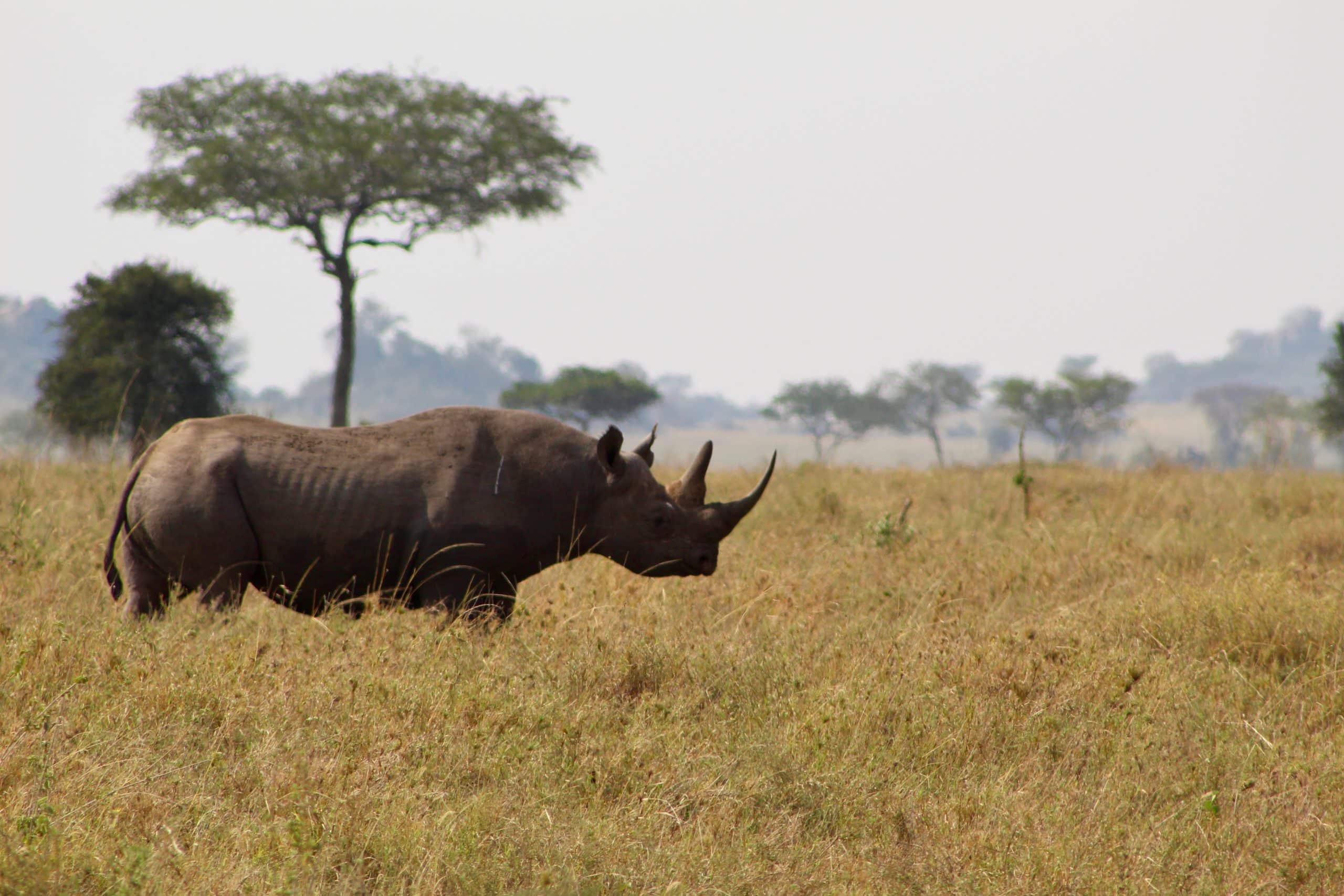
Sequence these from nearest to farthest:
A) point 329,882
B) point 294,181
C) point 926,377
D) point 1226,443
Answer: point 329,882
point 294,181
point 926,377
point 1226,443

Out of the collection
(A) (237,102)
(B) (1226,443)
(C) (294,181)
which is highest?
(A) (237,102)

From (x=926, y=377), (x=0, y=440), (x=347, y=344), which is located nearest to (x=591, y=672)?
(x=0, y=440)

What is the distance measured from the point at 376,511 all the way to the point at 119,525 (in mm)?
1238

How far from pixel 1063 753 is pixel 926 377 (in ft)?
272

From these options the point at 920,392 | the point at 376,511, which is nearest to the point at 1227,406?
the point at 920,392

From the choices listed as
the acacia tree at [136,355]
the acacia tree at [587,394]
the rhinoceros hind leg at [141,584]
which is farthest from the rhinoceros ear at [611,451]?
the acacia tree at [587,394]

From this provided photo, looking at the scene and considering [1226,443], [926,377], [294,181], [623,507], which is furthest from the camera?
[1226,443]

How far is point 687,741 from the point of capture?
4.36 m

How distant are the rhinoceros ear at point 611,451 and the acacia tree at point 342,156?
23812 millimetres

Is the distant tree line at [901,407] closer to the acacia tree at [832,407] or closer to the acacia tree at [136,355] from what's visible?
the acacia tree at [832,407]

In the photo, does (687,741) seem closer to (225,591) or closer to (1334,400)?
(225,591)

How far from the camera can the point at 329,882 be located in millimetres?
3244

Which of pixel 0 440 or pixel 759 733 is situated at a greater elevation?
pixel 0 440

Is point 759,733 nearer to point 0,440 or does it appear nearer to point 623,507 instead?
point 623,507
